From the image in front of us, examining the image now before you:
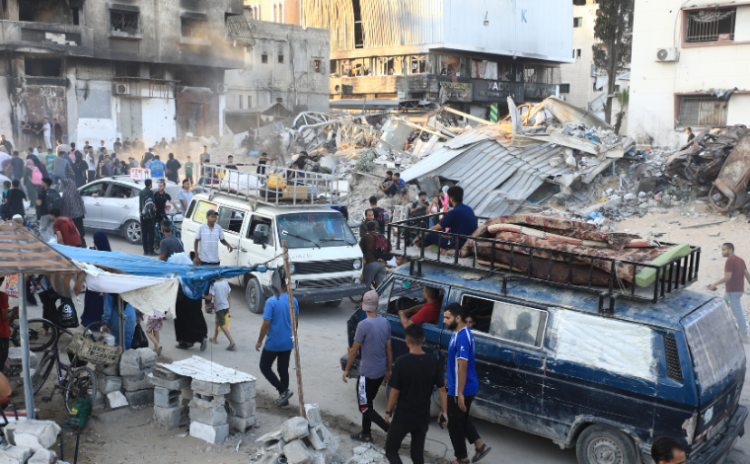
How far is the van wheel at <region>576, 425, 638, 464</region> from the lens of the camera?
570 cm

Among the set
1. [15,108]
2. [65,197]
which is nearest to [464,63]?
[15,108]

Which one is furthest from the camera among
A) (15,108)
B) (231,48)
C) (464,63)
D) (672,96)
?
(464,63)

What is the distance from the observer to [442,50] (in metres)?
43.4

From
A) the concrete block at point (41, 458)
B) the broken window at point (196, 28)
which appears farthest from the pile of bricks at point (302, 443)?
the broken window at point (196, 28)

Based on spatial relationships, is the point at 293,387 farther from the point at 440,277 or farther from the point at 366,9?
the point at 366,9

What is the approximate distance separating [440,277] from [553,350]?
1494 millimetres

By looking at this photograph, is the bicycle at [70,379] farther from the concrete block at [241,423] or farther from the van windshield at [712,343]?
the van windshield at [712,343]

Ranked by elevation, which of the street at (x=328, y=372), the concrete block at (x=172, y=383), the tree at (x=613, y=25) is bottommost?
the street at (x=328, y=372)

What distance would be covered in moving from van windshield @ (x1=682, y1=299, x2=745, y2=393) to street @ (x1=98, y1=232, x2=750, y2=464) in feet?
4.08

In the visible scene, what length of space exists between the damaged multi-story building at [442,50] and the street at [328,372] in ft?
104

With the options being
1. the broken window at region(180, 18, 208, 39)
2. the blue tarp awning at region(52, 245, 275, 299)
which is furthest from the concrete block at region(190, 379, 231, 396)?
the broken window at region(180, 18, 208, 39)

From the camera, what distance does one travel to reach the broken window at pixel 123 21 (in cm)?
3495

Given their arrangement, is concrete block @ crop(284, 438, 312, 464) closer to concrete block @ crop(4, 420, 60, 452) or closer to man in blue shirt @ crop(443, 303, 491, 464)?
man in blue shirt @ crop(443, 303, 491, 464)

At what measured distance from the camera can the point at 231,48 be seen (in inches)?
1560
